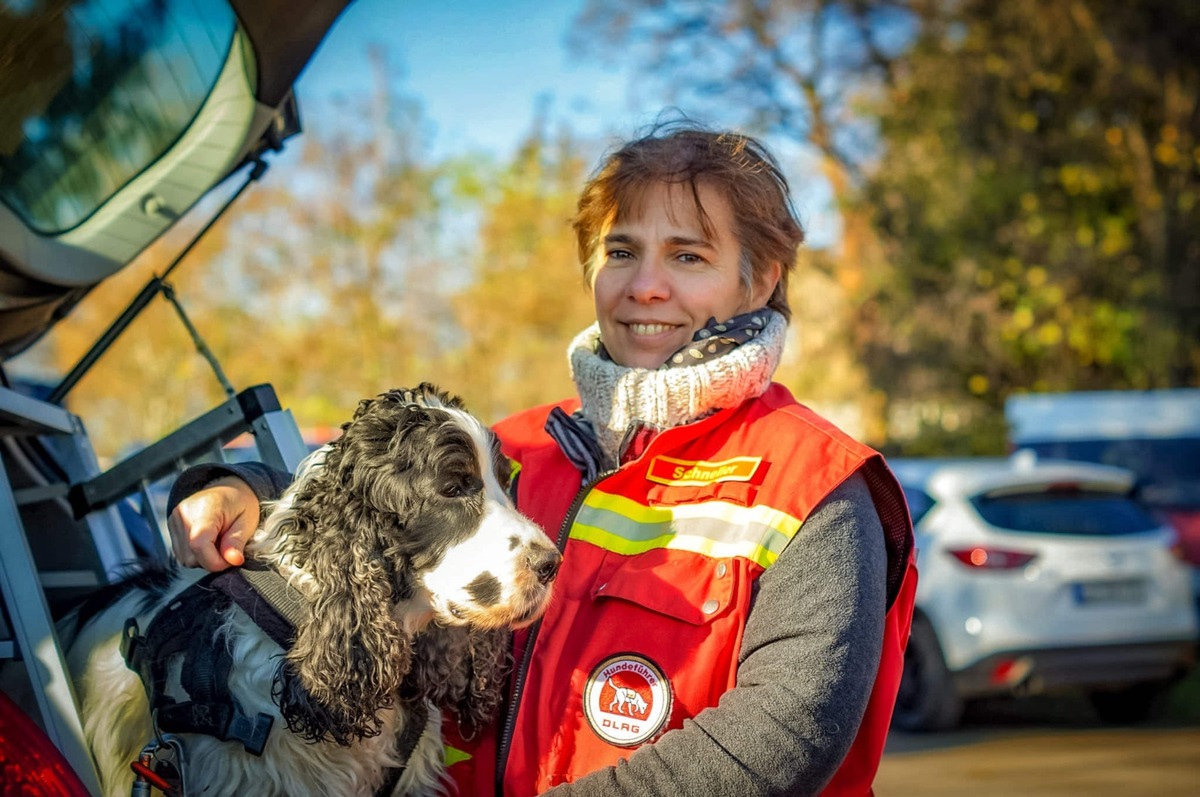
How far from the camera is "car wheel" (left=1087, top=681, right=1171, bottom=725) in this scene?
32.6 feet

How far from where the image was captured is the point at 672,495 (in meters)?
2.68

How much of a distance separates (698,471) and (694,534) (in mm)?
168

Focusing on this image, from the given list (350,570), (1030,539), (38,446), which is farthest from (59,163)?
(1030,539)

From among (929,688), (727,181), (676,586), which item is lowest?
(929,688)

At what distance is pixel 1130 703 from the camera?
10.1 metres

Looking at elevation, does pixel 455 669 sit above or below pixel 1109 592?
above

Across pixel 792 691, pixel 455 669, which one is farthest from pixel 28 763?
pixel 792 691

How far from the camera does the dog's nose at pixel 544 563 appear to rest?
2525mm

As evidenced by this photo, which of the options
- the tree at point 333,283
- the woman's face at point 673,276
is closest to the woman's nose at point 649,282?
the woman's face at point 673,276

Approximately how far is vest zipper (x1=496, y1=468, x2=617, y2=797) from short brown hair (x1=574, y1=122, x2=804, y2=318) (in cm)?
63

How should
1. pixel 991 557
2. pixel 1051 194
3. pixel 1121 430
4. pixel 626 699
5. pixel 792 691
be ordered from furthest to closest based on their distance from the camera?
pixel 1051 194 < pixel 1121 430 < pixel 991 557 < pixel 626 699 < pixel 792 691

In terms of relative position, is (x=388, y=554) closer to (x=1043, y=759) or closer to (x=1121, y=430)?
(x=1043, y=759)

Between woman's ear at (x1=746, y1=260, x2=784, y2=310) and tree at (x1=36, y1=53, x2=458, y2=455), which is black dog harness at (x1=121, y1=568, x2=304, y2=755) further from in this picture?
tree at (x1=36, y1=53, x2=458, y2=455)

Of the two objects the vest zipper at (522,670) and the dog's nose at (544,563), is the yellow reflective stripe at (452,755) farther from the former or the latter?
the dog's nose at (544,563)
